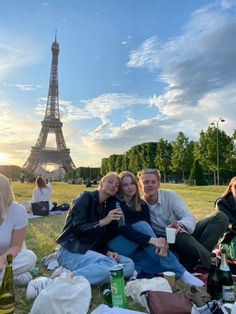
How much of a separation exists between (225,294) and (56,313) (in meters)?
1.65

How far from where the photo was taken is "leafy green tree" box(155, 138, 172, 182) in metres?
51.7

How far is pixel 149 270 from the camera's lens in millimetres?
4594

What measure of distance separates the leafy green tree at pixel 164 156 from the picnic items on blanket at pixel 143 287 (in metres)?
48.4

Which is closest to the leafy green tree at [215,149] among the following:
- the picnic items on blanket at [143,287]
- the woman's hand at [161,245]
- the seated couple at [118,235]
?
the seated couple at [118,235]

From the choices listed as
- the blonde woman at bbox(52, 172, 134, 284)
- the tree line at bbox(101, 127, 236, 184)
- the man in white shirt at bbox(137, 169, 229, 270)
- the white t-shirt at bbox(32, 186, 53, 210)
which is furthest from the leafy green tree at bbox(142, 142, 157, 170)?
the blonde woman at bbox(52, 172, 134, 284)

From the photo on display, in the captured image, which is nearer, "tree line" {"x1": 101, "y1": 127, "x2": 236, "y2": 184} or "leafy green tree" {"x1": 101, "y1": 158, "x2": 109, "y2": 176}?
"tree line" {"x1": 101, "y1": 127, "x2": 236, "y2": 184}

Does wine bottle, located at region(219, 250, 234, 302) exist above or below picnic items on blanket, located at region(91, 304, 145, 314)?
above

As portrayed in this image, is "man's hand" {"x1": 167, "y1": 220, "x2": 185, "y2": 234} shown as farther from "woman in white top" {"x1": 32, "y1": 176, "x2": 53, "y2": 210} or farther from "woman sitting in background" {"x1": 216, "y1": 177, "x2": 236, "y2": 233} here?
Result: "woman in white top" {"x1": 32, "y1": 176, "x2": 53, "y2": 210}

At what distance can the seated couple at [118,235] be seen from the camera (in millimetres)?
4227

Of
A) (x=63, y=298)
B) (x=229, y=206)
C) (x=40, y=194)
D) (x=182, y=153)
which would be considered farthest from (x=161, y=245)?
(x=182, y=153)

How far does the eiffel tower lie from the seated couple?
235ft

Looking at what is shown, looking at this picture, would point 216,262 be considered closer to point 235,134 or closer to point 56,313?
point 56,313

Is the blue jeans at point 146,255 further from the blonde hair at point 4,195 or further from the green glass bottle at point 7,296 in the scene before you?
the green glass bottle at point 7,296

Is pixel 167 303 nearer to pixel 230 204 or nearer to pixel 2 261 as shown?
pixel 2 261
